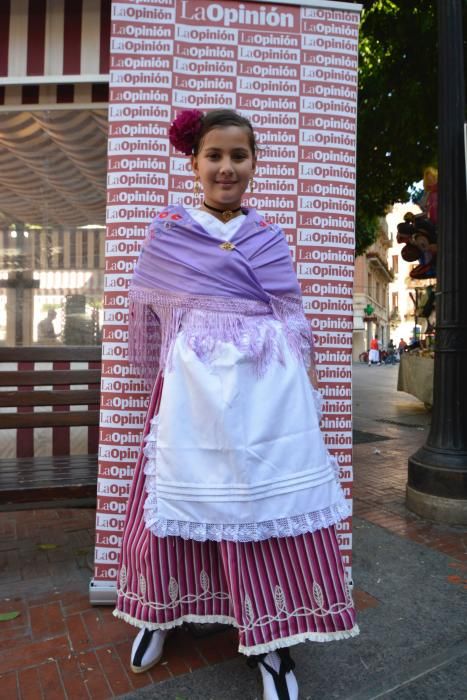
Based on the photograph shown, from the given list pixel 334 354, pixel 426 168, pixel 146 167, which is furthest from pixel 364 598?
pixel 426 168

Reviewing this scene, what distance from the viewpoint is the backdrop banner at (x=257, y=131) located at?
2365mm

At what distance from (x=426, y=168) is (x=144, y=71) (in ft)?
22.0

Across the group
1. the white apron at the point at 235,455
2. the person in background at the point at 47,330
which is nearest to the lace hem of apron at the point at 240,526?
the white apron at the point at 235,455

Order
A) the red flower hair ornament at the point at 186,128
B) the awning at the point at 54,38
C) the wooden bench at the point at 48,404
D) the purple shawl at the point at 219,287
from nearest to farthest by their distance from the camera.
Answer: the purple shawl at the point at 219,287 < the red flower hair ornament at the point at 186,128 < the wooden bench at the point at 48,404 < the awning at the point at 54,38

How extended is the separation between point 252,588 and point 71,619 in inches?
43.4

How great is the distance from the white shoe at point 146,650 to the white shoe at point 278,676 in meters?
0.45

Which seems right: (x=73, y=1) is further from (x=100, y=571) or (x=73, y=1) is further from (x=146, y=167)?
(x=100, y=571)

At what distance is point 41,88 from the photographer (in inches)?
145

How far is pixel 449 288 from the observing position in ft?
13.0

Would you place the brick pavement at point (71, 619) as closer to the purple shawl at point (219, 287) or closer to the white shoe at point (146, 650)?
the white shoe at point (146, 650)

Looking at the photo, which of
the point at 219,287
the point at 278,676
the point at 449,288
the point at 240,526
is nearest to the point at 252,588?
the point at 240,526

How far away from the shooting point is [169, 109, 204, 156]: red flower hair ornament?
1.88m

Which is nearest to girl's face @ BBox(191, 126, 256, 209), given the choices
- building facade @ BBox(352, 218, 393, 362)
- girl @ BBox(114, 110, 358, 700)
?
girl @ BBox(114, 110, 358, 700)

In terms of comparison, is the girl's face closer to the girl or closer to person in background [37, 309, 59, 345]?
the girl
